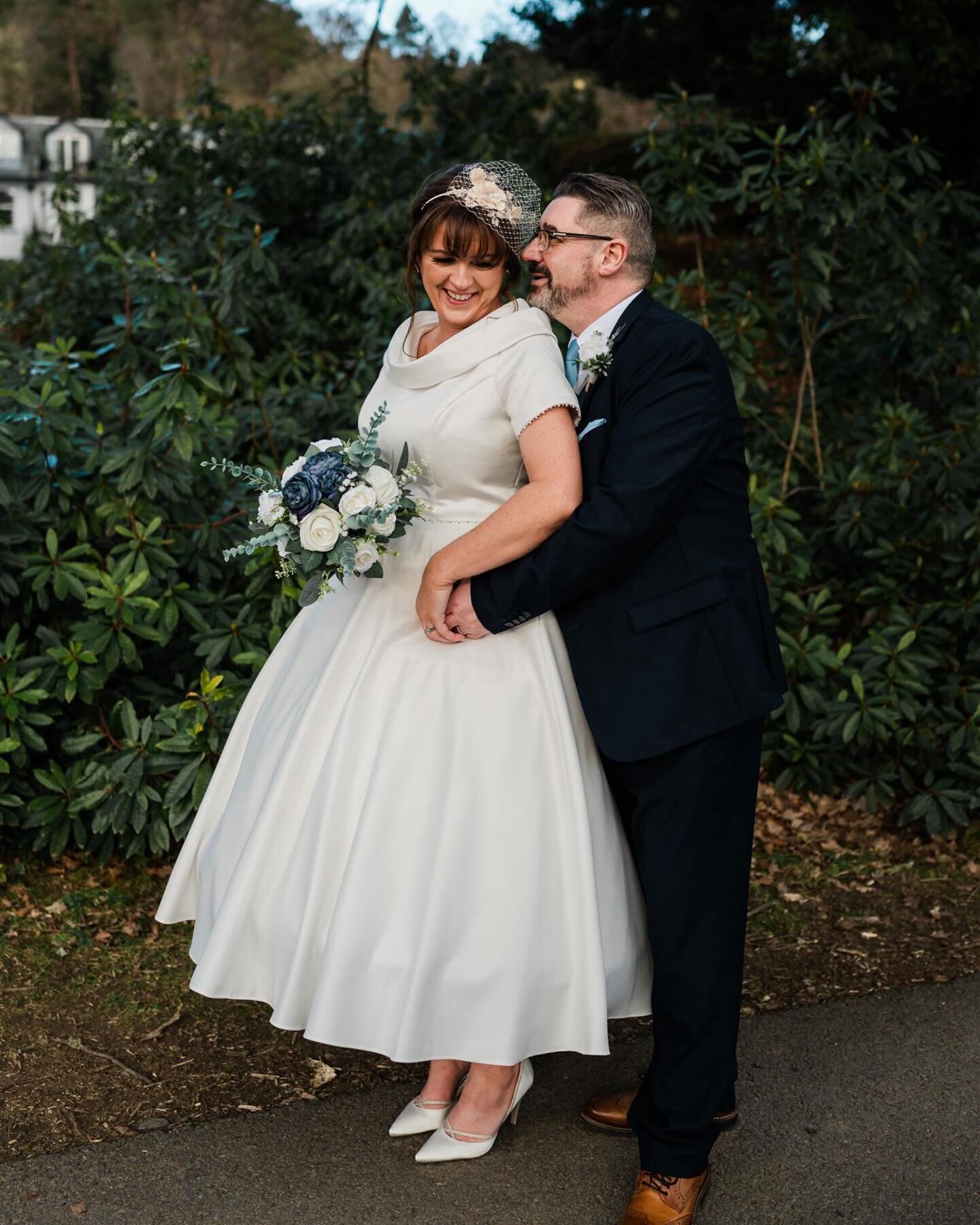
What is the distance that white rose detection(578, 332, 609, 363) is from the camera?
2.62m

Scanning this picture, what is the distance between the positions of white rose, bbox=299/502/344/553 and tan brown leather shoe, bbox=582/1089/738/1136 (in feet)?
4.84

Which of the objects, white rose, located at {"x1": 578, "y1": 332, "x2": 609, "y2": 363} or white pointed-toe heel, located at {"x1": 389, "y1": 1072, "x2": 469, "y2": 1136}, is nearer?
white rose, located at {"x1": 578, "y1": 332, "x2": 609, "y2": 363}

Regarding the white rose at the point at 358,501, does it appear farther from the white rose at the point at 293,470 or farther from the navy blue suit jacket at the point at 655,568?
the navy blue suit jacket at the point at 655,568

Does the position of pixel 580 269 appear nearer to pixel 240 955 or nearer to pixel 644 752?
pixel 644 752

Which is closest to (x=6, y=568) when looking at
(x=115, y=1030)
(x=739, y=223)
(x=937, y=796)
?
(x=115, y=1030)

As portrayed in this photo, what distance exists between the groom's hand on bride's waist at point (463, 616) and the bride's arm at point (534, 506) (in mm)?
32

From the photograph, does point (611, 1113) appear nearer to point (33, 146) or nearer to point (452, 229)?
point (452, 229)

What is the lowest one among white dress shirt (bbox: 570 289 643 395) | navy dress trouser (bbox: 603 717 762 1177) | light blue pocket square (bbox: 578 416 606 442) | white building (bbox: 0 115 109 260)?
navy dress trouser (bbox: 603 717 762 1177)

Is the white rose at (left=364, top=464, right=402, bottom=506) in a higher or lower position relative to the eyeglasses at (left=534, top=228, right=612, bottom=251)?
lower

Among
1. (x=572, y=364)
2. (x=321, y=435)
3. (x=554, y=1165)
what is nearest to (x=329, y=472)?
(x=572, y=364)

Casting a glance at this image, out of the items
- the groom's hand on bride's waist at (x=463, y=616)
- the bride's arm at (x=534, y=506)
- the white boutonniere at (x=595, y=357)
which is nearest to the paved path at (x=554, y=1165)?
the groom's hand on bride's waist at (x=463, y=616)

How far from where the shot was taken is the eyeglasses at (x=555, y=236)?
2.62m

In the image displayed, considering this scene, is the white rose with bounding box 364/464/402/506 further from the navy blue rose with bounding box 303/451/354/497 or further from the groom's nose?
the groom's nose

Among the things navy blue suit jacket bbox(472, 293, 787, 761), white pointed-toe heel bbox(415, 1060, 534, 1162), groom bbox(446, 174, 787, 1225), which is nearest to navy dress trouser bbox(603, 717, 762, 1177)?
groom bbox(446, 174, 787, 1225)
